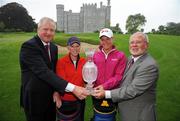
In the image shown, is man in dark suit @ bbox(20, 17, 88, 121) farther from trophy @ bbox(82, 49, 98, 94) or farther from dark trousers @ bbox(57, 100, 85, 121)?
dark trousers @ bbox(57, 100, 85, 121)

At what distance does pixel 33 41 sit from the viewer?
403 centimetres

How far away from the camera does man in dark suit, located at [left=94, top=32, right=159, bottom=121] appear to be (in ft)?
11.9

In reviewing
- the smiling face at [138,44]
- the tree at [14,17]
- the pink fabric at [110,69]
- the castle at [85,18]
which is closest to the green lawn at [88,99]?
the pink fabric at [110,69]

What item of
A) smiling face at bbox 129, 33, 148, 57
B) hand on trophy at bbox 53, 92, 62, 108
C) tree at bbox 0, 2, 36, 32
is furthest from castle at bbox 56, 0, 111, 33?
smiling face at bbox 129, 33, 148, 57

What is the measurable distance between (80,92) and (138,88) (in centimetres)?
94

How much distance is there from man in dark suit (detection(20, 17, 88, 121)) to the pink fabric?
0.36 metres

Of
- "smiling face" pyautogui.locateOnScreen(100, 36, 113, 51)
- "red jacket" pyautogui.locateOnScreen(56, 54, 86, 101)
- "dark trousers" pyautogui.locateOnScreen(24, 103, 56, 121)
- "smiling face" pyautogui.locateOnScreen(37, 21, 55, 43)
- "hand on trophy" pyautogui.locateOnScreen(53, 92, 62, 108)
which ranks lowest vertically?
"dark trousers" pyautogui.locateOnScreen(24, 103, 56, 121)

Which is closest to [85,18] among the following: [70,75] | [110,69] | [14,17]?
[14,17]

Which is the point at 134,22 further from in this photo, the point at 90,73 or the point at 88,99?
the point at 90,73

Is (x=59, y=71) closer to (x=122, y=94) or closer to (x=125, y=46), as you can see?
(x=122, y=94)

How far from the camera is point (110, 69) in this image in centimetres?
404

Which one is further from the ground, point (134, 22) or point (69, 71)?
point (134, 22)

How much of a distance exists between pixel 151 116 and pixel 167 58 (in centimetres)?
1501

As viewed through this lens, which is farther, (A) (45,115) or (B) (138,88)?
(A) (45,115)
